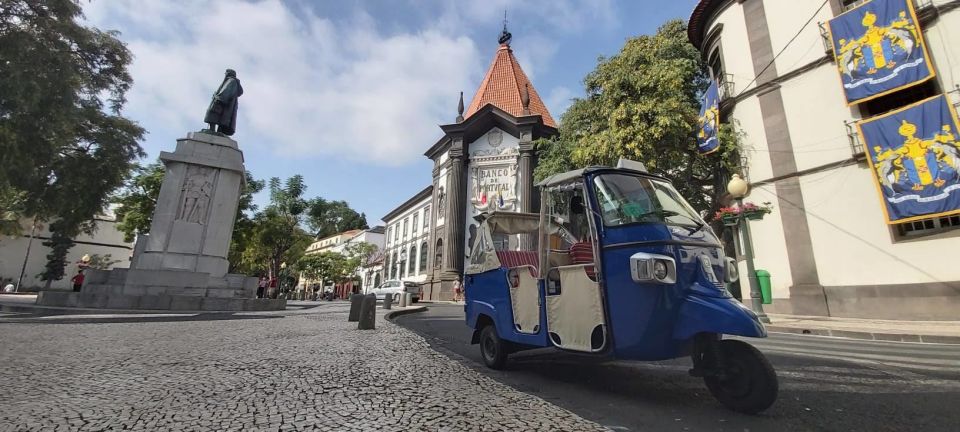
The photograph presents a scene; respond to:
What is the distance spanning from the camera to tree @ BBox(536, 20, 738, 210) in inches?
590

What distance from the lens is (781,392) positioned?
3.46 meters

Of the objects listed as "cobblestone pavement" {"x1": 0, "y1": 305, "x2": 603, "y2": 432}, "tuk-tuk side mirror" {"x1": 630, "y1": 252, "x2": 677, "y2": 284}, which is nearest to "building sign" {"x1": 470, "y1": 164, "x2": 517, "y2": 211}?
"cobblestone pavement" {"x1": 0, "y1": 305, "x2": 603, "y2": 432}

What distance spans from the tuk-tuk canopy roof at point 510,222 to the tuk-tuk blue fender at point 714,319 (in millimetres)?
2463

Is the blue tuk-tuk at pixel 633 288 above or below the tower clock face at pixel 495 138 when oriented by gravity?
below

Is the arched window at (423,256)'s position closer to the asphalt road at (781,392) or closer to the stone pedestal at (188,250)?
the stone pedestal at (188,250)

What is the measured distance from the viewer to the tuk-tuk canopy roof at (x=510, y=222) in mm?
5105

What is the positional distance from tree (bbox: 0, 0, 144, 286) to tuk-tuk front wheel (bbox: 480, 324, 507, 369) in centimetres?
1620

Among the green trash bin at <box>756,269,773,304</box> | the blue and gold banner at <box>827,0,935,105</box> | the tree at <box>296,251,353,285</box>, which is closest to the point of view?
the blue and gold banner at <box>827,0,935,105</box>

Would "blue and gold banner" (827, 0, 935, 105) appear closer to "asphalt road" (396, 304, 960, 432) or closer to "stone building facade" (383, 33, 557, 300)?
"asphalt road" (396, 304, 960, 432)

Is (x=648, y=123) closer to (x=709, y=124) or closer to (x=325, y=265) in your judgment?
(x=709, y=124)

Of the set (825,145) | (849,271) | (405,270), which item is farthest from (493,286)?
(405,270)

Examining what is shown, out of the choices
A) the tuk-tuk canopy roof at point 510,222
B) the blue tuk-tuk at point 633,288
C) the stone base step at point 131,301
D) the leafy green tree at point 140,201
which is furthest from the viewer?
the leafy green tree at point 140,201

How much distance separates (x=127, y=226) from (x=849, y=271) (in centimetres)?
3743

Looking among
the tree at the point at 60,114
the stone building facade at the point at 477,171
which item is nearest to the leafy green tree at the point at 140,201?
the tree at the point at 60,114
